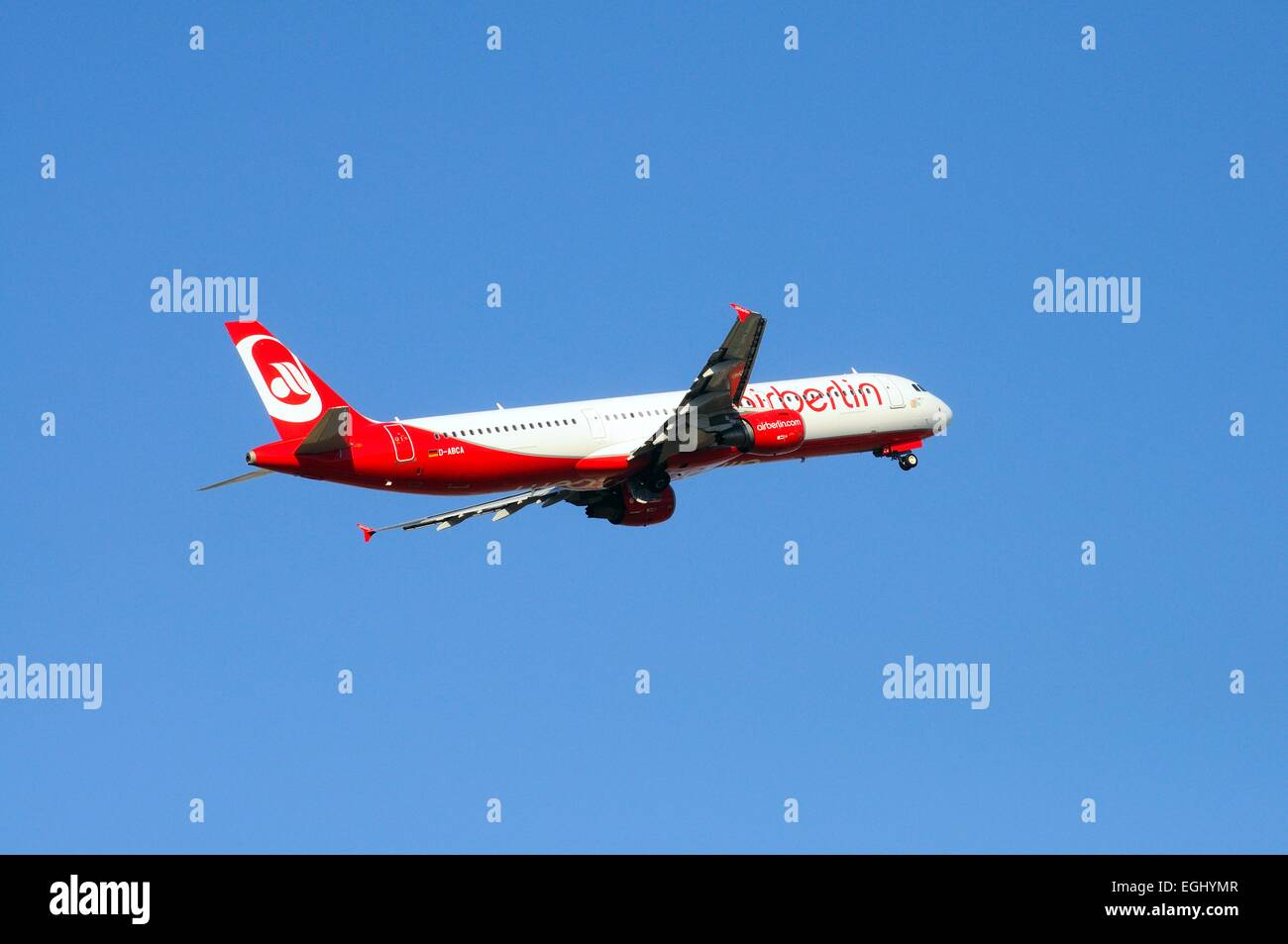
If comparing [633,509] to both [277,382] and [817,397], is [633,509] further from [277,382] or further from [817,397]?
[277,382]

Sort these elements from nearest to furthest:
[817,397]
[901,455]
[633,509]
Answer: [633,509]
[817,397]
[901,455]

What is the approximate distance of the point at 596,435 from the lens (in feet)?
232

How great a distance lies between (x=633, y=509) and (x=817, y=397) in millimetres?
8046

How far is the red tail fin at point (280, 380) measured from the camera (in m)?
64.6

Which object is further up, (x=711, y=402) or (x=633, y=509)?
(x=711, y=402)

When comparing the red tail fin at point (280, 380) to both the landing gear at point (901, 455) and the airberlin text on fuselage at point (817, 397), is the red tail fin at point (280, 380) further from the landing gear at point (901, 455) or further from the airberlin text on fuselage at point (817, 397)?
the landing gear at point (901, 455)

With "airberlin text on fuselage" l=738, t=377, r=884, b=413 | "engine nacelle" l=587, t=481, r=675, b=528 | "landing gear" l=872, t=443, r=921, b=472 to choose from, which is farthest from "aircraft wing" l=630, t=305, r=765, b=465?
"landing gear" l=872, t=443, r=921, b=472

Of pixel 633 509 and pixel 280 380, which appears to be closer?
pixel 280 380

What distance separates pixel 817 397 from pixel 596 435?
985 cm

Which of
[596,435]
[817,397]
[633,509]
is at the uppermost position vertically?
[817,397]

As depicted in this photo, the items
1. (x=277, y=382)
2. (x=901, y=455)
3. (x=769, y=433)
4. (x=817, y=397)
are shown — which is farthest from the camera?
(x=901, y=455)

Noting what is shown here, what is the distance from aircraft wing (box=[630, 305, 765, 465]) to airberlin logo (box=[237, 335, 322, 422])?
→ 475 inches

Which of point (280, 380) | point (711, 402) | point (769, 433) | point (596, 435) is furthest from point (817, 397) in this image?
point (280, 380)
